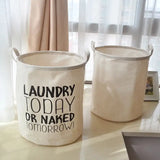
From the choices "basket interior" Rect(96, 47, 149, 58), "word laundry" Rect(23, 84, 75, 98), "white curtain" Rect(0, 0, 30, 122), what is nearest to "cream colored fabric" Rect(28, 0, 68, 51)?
"white curtain" Rect(0, 0, 30, 122)

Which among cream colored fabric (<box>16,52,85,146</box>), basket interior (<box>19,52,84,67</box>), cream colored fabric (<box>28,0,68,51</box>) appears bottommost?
A: cream colored fabric (<box>16,52,85,146</box>)

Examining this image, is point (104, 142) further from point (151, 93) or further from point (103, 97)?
point (151, 93)

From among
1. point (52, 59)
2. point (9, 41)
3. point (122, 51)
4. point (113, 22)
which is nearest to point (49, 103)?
point (52, 59)

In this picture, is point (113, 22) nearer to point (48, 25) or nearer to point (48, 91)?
point (48, 25)

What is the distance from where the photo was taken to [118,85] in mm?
961

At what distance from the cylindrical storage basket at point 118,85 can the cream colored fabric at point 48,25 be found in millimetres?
197

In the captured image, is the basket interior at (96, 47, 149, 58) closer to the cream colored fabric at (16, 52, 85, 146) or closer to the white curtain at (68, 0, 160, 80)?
the white curtain at (68, 0, 160, 80)

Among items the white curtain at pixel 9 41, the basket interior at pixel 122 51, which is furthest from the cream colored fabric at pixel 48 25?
the basket interior at pixel 122 51

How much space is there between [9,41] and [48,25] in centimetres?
20

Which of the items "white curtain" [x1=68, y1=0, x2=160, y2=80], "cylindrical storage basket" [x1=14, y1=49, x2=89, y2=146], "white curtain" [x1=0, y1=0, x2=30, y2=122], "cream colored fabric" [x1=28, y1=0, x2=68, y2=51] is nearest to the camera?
"cylindrical storage basket" [x1=14, y1=49, x2=89, y2=146]

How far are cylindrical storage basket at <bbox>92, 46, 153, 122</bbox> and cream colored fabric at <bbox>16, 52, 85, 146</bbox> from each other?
0.17 meters

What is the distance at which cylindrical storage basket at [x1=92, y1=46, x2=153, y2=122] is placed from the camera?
94 cm

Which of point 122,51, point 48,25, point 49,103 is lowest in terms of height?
point 49,103

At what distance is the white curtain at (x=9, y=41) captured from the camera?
2.90ft
